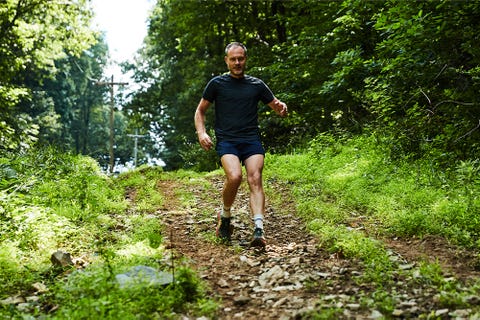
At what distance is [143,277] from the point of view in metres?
3.66

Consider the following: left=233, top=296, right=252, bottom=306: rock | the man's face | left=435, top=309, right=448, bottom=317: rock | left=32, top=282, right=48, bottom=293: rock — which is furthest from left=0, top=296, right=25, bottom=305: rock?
the man's face

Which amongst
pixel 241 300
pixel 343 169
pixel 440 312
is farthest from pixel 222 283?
pixel 343 169

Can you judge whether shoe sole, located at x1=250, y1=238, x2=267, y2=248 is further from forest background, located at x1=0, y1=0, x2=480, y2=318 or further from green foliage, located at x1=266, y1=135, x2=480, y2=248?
green foliage, located at x1=266, y1=135, x2=480, y2=248

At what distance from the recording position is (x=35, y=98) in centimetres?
4528

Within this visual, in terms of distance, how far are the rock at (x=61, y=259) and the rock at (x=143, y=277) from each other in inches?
35.0

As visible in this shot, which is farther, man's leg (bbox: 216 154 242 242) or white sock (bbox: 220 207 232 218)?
white sock (bbox: 220 207 232 218)

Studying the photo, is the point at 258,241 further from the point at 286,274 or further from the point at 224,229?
the point at 286,274

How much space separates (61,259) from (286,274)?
2.28m

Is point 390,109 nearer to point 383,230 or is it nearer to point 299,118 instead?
point 383,230

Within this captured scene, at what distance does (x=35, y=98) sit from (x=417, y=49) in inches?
1786

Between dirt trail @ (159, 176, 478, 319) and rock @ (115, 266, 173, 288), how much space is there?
1.57 ft

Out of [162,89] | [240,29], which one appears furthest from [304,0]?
[162,89]

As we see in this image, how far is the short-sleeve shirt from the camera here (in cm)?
558

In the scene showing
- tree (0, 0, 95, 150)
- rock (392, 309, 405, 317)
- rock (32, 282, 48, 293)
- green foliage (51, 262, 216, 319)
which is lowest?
rock (392, 309, 405, 317)
